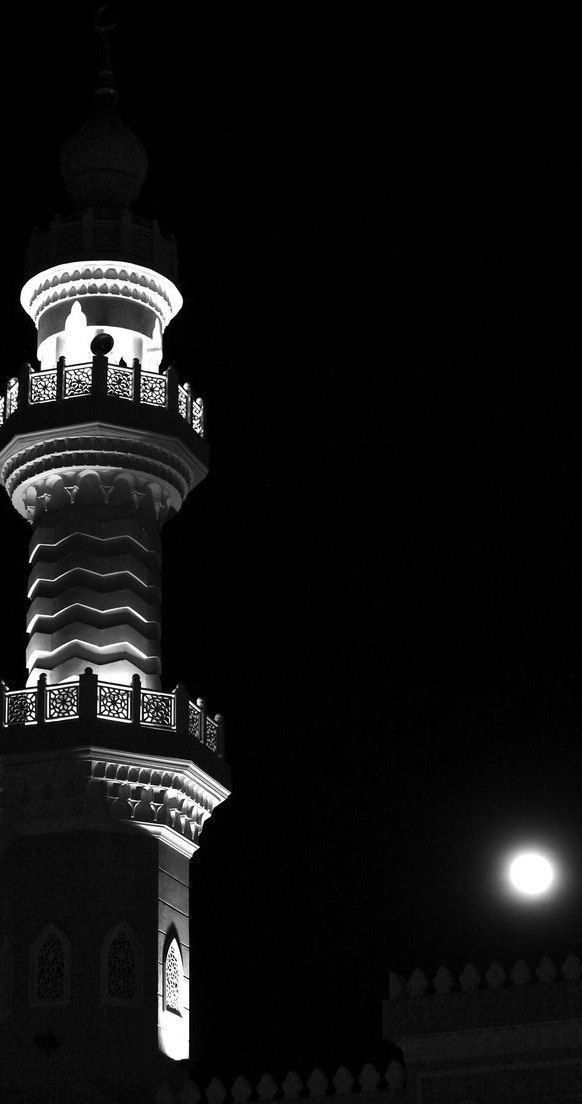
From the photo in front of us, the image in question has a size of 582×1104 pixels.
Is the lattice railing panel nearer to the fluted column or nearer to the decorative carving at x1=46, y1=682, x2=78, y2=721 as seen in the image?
the fluted column

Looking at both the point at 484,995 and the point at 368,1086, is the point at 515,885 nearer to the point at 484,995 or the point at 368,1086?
the point at 484,995

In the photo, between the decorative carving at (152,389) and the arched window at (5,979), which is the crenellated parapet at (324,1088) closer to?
the arched window at (5,979)

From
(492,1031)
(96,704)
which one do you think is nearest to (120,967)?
(96,704)

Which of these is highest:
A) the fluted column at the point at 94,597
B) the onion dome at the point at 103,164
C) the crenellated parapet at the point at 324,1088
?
the onion dome at the point at 103,164

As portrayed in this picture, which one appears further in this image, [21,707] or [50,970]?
[21,707]

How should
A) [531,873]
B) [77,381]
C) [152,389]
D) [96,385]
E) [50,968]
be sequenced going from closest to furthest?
[531,873]
[50,968]
[96,385]
[77,381]
[152,389]

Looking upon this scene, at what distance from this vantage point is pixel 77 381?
28641 millimetres

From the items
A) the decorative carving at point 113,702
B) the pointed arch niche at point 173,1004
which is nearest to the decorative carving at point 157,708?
the decorative carving at point 113,702

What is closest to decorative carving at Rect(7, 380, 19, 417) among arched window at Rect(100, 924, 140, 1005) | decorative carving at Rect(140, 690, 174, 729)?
decorative carving at Rect(140, 690, 174, 729)

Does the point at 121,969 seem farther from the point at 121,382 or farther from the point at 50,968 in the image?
the point at 121,382

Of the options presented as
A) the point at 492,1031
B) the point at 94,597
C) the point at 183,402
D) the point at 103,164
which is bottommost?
the point at 492,1031

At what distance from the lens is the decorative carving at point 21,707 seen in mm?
26547

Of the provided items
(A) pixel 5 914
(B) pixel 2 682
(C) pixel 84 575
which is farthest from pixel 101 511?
(A) pixel 5 914

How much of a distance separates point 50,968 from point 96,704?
3173mm
